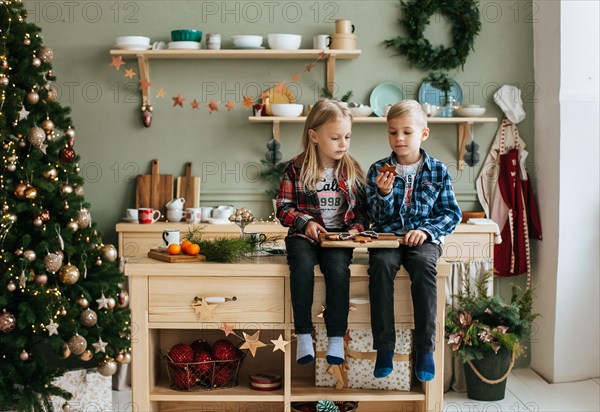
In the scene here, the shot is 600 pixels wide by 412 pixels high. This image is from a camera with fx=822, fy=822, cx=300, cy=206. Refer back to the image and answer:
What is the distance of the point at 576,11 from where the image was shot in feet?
15.4

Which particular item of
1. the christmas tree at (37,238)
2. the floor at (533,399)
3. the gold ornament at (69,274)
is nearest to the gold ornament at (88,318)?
the christmas tree at (37,238)

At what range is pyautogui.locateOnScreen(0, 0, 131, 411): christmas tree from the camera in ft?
11.5

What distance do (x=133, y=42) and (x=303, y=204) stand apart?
224 centimetres

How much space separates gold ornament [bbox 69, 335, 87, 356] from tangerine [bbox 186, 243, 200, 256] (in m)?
0.96

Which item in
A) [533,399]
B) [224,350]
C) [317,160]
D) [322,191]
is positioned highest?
[317,160]

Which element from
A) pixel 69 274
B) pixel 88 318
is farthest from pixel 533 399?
pixel 69 274

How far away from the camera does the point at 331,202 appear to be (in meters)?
3.03

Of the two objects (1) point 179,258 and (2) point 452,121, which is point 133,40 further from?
(1) point 179,258

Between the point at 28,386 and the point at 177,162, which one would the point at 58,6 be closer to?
the point at 177,162

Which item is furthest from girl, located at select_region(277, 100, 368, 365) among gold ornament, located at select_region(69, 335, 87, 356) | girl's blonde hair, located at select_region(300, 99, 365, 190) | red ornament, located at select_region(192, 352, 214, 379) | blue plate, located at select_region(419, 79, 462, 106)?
blue plate, located at select_region(419, 79, 462, 106)

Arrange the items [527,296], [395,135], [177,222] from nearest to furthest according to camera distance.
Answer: [395,135], [527,296], [177,222]

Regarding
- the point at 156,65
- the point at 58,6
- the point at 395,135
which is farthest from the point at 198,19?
the point at 395,135

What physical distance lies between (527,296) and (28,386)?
2654mm

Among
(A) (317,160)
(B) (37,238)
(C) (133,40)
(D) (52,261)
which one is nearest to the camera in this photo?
(A) (317,160)
